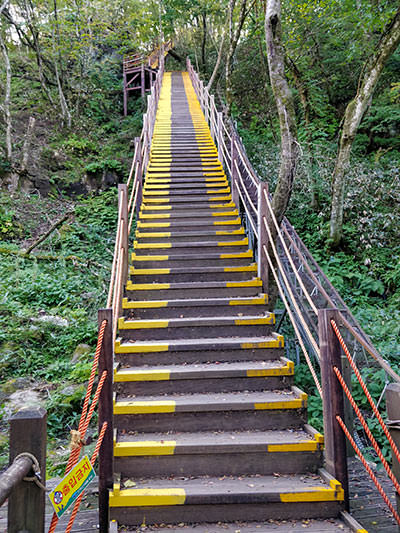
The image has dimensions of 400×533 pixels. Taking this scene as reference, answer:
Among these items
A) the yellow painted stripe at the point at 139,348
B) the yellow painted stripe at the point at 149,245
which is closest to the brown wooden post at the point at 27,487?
the yellow painted stripe at the point at 139,348

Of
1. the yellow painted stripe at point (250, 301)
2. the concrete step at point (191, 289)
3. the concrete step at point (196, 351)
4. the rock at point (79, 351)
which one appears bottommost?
the rock at point (79, 351)

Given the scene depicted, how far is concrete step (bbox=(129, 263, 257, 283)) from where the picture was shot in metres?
4.71

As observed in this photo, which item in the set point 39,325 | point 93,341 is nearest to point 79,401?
point 93,341

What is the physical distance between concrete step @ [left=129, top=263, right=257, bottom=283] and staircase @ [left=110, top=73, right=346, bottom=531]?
0.01 metres

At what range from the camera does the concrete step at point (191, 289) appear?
14.4 feet

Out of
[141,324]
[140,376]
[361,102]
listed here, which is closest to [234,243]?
[141,324]

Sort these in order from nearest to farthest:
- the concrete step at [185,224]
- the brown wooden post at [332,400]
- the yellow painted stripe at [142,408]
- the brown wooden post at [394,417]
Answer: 1. the brown wooden post at [394,417]
2. the brown wooden post at [332,400]
3. the yellow painted stripe at [142,408]
4. the concrete step at [185,224]

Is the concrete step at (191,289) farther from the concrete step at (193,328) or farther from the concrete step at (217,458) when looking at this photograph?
the concrete step at (217,458)

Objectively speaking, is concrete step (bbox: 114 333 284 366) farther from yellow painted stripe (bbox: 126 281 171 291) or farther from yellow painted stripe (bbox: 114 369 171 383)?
yellow painted stripe (bbox: 126 281 171 291)

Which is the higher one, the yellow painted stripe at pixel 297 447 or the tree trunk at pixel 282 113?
the tree trunk at pixel 282 113

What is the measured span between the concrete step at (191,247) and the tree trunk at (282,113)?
2.30 ft

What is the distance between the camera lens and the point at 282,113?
5.13m

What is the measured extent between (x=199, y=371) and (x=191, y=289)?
4.36 ft

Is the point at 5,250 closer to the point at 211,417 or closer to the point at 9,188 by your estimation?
the point at 9,188
